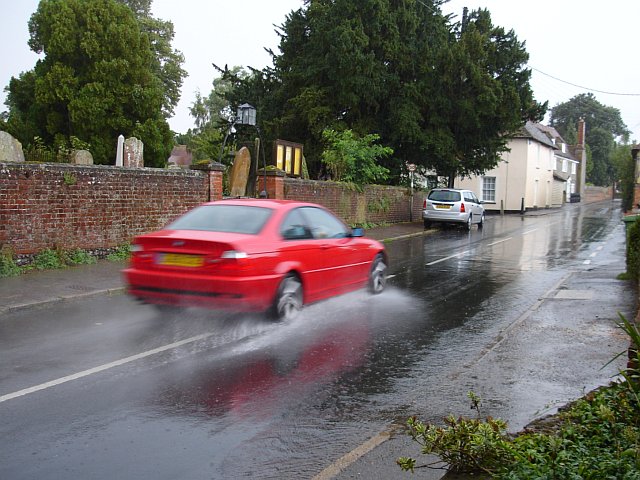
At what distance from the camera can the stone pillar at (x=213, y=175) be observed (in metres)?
15.7

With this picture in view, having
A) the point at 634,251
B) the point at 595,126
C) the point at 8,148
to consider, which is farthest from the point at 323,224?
the point at 595,126

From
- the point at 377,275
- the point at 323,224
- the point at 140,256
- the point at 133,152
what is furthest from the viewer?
the point at 133,152

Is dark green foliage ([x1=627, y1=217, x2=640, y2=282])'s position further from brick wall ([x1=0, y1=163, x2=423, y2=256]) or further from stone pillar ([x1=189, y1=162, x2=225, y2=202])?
brick wall ([x1=0, y1=163, x2=423, y2=256])

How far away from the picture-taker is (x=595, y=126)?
99.1 m

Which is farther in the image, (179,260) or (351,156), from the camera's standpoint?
(351,156)

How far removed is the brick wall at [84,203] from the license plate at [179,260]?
217 inches

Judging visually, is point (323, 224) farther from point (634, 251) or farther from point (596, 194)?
point (596, 194)

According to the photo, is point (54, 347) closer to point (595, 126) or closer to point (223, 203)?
point (223, 203)

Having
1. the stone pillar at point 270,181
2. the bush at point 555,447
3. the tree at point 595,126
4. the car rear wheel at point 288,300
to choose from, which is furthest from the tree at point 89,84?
the tree at point 595,126

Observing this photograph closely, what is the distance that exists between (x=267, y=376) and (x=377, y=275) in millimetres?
4746

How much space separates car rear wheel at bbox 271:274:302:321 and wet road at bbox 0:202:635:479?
0.20m

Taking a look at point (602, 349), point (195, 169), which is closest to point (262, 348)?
point (602, 349)

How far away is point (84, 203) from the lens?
41.0 feet

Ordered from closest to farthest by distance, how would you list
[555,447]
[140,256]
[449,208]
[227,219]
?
[555,447], [140,256], [227,219], [449,208]
